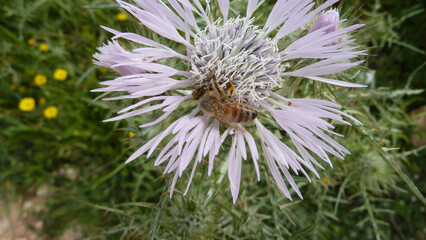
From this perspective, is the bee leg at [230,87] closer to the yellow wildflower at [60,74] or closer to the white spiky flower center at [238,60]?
the white spiky flower center at [238,60]

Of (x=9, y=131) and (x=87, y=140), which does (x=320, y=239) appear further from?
(x=9, y=131)

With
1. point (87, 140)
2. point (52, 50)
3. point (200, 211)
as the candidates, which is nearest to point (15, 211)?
point (87, 140)

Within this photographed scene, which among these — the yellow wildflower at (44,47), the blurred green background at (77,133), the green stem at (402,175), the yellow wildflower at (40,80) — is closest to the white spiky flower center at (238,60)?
the green stem at (402,175)

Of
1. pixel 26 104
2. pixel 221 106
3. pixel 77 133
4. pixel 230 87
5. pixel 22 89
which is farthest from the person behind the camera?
pixel 22 89

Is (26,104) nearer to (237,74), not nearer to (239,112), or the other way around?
(237,74)

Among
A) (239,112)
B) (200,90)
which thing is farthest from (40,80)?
(239,112)

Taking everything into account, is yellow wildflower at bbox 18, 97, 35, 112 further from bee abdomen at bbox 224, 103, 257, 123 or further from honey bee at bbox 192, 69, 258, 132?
bee abdomen at bbox 224, 103, 257, 123
